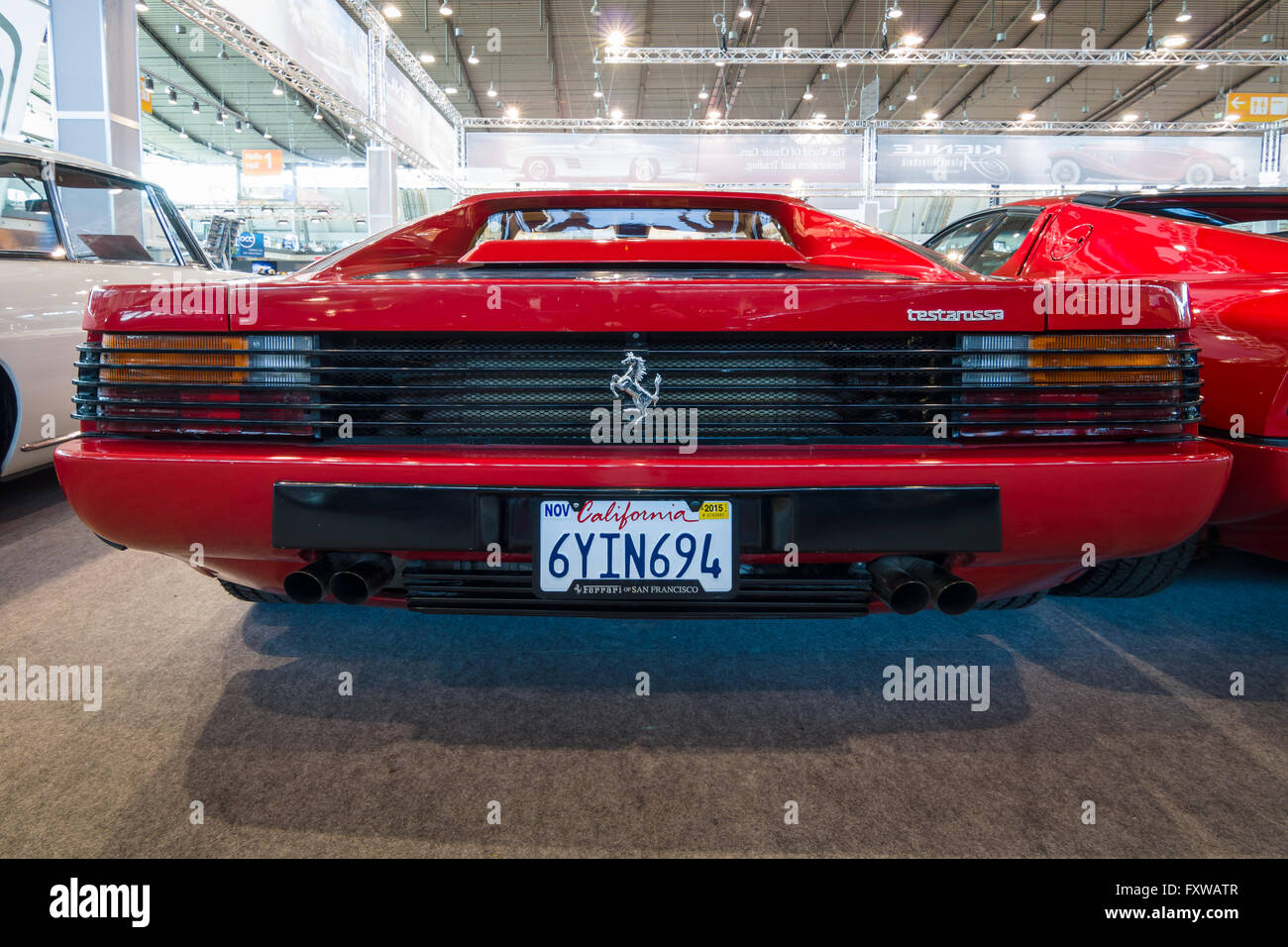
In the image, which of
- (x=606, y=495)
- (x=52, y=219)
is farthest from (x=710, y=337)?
(x=52, y=219)

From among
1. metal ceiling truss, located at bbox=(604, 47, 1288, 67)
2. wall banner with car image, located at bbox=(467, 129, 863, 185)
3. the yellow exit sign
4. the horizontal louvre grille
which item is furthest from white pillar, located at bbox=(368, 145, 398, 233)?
the yellow exit sign

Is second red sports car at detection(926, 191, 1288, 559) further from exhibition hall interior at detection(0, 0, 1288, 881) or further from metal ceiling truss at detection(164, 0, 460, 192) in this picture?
metal ceiling truss at detection(164, 0, 460, 192)

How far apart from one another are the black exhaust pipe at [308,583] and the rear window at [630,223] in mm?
1312

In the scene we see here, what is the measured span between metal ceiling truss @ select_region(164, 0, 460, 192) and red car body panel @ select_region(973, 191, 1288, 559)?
772 cm

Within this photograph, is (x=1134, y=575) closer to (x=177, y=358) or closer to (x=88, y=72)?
(x=177, y=358)

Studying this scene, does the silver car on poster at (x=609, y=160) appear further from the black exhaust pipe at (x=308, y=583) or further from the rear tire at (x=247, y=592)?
the black exhaust pipe at (x=308, y=583)

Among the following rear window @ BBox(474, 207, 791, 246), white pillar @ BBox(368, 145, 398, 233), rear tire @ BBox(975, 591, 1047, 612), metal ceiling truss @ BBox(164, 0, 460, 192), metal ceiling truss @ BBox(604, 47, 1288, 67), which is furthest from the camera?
metal ceiling truss @ BBox(604, 47, 1288, 67)

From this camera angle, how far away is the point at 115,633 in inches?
76.9

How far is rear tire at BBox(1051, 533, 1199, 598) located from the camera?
1.67 metres

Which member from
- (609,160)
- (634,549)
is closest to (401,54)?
(609,160)

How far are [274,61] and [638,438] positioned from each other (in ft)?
29.8

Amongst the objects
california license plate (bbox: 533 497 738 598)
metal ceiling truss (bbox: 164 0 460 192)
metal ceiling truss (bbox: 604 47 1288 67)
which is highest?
metal ceiling truss (bbox: 604 47 1288 67)

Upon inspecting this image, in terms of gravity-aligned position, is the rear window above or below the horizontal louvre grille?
above
